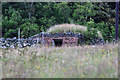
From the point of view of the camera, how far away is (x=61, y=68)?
10.5 ft

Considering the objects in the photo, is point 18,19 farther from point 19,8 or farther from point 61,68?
point 61,68

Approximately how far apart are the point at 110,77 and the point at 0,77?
2.27m

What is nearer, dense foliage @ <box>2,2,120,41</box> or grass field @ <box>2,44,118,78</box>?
grass field @ <box>2,44,118,78</box>

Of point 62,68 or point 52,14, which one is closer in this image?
point 62,68

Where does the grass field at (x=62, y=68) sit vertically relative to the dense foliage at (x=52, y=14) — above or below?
below

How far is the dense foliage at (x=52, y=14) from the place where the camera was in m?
16.0

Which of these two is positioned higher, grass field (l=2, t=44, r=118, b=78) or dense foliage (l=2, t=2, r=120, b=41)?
dense foliage (l=2, t=2, r=120, b=41)

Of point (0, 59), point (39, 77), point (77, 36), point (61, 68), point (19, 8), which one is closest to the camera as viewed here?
point (39, 77)

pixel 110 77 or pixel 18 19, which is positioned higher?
pixel 18 19

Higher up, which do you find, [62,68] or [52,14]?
[52,14]

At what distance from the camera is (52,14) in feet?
60.1

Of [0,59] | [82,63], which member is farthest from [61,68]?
[0,59]

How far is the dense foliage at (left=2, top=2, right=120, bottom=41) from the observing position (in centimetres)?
1605

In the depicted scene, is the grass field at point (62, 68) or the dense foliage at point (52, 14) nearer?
the grass field at point (62, 68)
